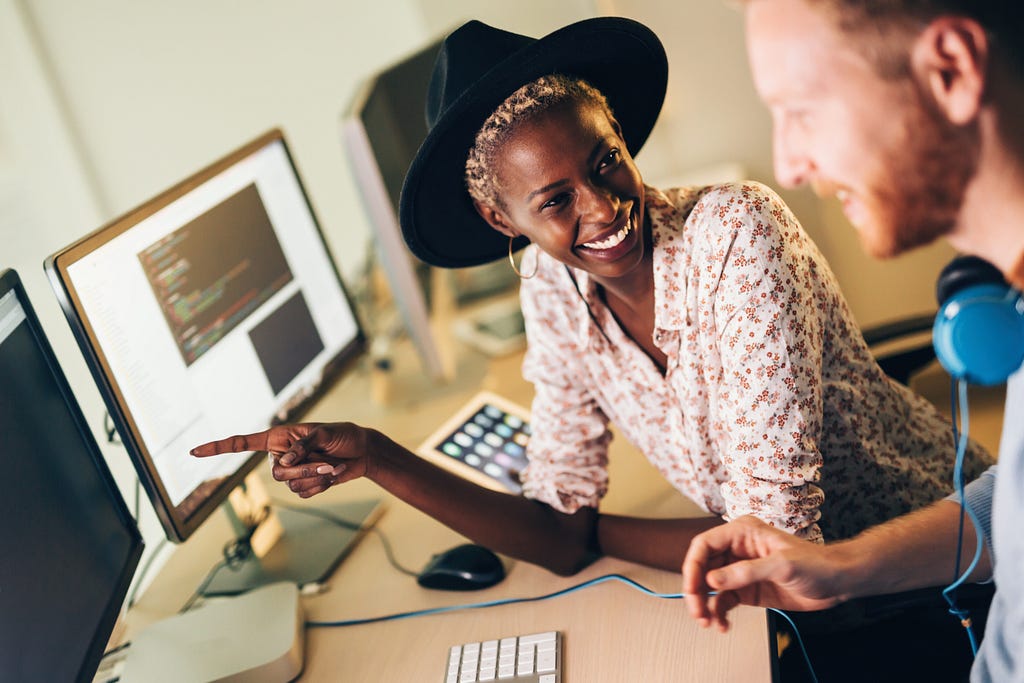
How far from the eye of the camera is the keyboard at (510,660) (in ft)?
A: 3.40

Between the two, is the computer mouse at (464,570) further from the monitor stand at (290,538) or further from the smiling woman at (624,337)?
the monitor stand at (290,538)

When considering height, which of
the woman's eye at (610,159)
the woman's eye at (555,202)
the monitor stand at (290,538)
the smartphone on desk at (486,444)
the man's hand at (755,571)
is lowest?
the monitor stand at (290,538)

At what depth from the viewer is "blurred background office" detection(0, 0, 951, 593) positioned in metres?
2.01

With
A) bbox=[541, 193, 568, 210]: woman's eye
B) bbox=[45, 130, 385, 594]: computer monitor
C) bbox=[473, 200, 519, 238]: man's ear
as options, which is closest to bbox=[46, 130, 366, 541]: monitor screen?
bbox=[45, 130, 385, 594]: computer monitor

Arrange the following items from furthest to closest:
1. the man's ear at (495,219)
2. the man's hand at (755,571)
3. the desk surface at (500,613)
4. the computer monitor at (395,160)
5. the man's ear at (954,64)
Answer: the computer monitor at (395,160) < the man's ear at (495,219) < the desk surface at (500,613) < the man's hand at (755,571) < the man's ear at (954,64)

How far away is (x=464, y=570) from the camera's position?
124 cm

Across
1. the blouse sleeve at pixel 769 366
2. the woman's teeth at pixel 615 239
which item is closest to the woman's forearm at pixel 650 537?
the blouse sleeve at pixel 769 366

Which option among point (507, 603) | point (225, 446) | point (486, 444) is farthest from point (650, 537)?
point (225, 446)

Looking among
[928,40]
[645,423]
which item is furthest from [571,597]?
[928,40]

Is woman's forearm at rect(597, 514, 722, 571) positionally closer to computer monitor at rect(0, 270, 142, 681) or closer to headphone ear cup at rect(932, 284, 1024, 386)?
headphone ear cup at rect(932, 284, 1024, 386)

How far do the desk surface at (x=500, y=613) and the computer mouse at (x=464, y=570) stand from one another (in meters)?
0.01

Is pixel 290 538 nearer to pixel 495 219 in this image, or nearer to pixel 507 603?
pixel 507 603

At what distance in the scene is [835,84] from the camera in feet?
2.33

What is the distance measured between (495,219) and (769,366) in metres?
0.43
